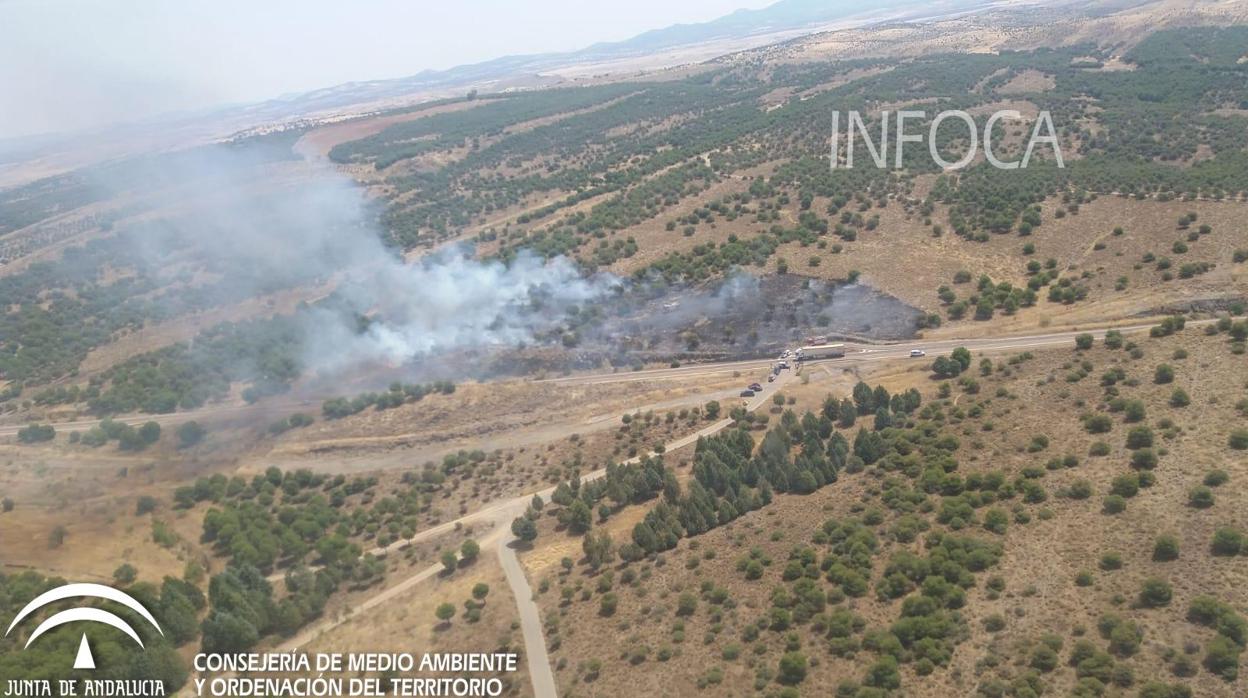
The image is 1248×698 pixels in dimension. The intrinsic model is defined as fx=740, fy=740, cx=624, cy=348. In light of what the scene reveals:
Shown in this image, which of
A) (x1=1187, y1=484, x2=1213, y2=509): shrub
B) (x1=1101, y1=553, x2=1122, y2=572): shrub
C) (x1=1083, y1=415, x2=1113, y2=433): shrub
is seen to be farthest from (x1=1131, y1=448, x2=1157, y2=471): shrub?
(x1=1101, y1=553, x2=1122, y2=572): shrub

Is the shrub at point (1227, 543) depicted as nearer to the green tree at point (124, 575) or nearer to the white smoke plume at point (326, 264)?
the green tree at point (124, 575)

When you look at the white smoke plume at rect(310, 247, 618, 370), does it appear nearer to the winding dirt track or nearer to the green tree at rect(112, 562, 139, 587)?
the winding dirt track

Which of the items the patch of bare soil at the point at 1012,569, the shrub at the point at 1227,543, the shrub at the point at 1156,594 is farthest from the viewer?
the shrub at the point at 1227,543

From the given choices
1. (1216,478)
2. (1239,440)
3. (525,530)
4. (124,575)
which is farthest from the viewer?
(525,530)

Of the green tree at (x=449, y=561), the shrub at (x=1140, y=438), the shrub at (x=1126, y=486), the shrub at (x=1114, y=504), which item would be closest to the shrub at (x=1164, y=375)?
the shrub at (x=1140, y=438)

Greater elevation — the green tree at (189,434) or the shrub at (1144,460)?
the shrub at (1144,460)

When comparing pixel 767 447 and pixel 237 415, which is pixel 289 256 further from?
pixel 767 447

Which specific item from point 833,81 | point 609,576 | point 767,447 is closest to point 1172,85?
point 833,81

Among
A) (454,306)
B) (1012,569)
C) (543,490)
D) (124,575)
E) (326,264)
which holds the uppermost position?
(326,264)

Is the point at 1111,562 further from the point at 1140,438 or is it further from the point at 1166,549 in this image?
the point at 1140,438

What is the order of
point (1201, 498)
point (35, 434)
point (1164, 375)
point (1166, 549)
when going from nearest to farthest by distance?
point (1166, 549)
point (1201, 498)
point (1164, 375)
point (35, 434)

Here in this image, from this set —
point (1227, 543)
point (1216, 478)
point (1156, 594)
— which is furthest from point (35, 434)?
point (1216, 478)

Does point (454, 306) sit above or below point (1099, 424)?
above
